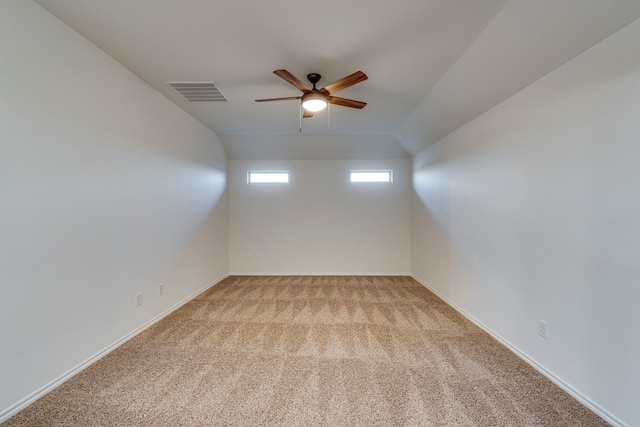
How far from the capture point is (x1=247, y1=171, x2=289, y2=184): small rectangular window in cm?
492

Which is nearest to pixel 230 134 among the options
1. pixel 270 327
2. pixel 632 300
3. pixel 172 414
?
pixel 270 327

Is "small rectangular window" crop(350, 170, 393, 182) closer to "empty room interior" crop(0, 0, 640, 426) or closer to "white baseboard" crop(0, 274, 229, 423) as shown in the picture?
"empty room interior" crop(0, 0, 640, 426)

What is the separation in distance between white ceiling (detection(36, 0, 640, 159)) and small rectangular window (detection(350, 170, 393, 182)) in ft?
6.17

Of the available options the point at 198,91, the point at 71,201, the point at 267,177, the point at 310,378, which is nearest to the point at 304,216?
the point at 267,177

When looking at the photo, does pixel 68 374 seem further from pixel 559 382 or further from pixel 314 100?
pixel 559 382

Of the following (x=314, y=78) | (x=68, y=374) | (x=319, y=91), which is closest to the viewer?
(x=68, y=374)

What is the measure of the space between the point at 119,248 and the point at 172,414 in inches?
60.1

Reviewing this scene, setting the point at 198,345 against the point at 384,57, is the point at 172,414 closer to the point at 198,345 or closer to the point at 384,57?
the point at 198,345

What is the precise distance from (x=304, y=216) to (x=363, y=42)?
3.34 metres

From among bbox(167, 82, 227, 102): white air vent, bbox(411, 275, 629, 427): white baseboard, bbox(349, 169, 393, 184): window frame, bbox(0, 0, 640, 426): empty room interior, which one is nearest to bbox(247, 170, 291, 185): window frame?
bbox(349, 169, 393, 184): window frame

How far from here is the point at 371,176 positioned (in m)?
4.94

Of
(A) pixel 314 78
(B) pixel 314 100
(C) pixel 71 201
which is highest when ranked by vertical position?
(A) pixel 314 78

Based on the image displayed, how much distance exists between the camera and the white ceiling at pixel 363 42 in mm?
1586

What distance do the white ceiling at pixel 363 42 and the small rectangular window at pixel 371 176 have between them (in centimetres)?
188
